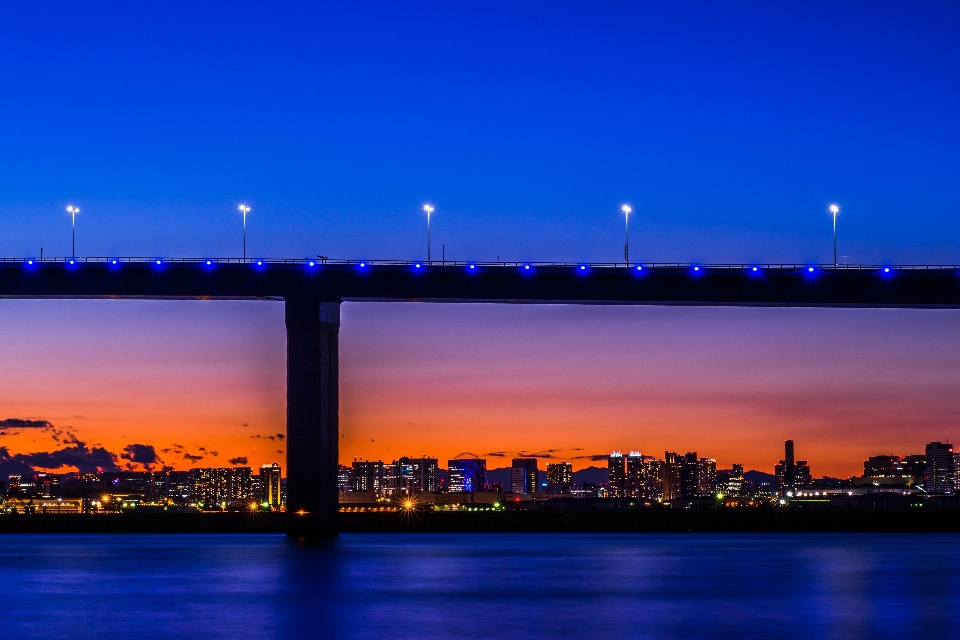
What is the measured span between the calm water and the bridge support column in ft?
25.4

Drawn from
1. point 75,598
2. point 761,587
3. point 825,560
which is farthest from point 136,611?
point 825,560

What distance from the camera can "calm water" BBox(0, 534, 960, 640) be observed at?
47969mm

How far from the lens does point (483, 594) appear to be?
208ft

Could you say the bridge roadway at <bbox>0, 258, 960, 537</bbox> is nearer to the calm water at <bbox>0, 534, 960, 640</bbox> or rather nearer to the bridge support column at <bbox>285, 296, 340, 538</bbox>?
the bridge support column at <bbox>285, 296, 340, 538</bbox>

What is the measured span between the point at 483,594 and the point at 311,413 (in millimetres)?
46053

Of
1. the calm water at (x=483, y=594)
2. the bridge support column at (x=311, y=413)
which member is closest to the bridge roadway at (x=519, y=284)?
the bridge support column at (x=311, y=413)

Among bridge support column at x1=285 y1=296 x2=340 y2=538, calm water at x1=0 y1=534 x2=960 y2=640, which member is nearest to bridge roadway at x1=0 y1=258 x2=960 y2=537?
bridge support column at x1=285 y1=296 x2=340 y2=538

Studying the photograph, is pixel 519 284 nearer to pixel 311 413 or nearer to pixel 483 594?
pixel 311 413

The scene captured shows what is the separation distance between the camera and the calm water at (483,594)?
48.0m

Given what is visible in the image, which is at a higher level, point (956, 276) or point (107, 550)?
point (956, 276)

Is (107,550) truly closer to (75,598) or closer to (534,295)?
(534,295)

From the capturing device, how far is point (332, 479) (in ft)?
364

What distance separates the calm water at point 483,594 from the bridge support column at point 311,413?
7.74m

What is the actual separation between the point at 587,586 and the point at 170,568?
28.9 m
